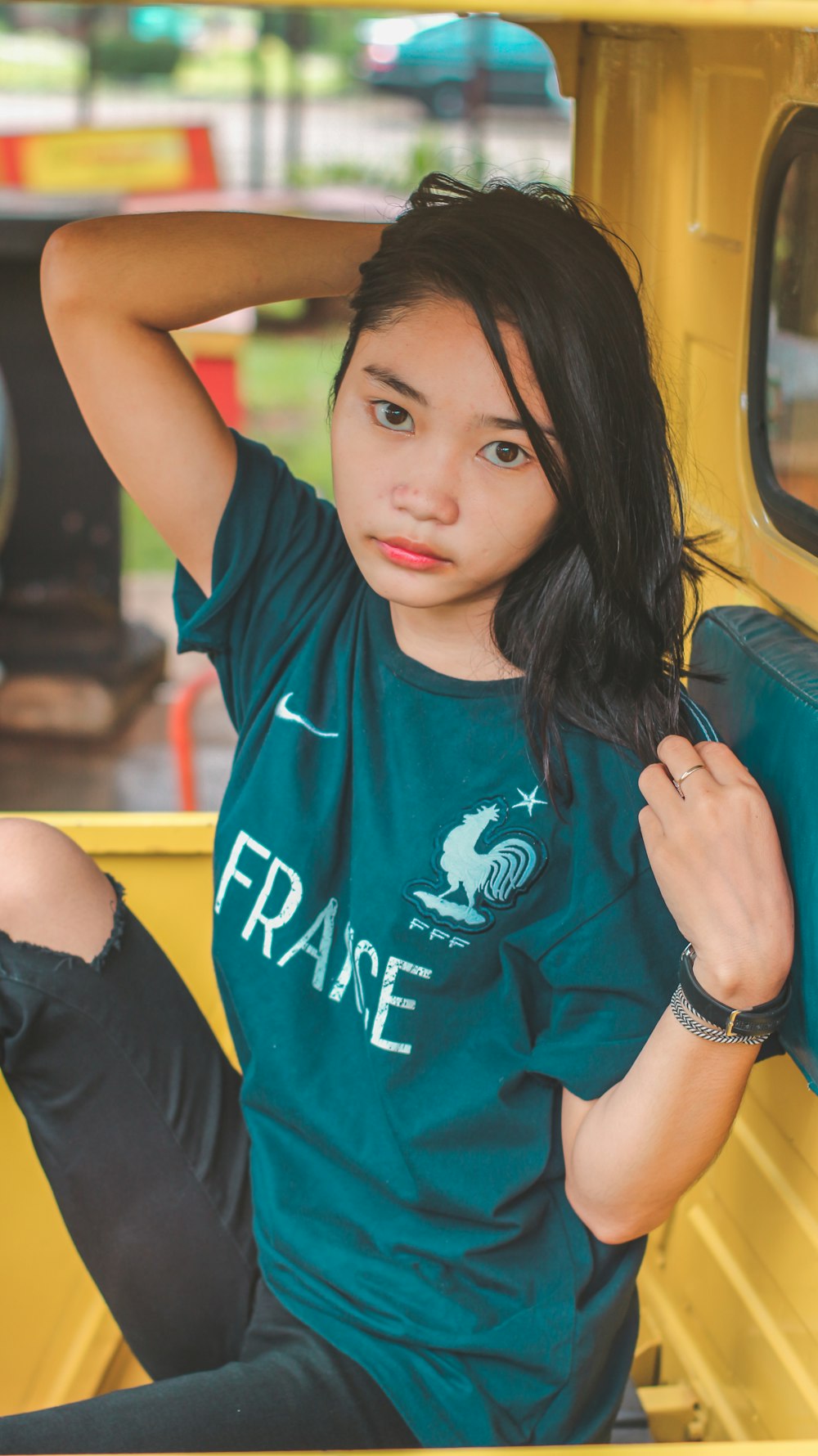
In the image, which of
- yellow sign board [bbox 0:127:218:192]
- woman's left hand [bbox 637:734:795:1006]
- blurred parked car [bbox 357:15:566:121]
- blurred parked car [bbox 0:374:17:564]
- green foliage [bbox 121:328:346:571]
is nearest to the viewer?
woman's left hand [bbox 637:734:795:1006]

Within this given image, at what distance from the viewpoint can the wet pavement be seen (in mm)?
4391

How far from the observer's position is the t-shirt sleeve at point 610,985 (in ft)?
3.84

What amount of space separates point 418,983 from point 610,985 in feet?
0.59

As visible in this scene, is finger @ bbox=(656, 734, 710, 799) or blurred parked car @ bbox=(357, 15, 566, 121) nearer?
finger @ bbox=(656, 734, 710, 799)

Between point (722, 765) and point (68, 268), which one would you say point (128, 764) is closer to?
point (68, 268)

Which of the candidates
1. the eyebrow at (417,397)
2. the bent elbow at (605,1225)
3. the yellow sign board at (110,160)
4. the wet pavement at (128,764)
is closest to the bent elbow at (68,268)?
the eyebrow at (417,397)

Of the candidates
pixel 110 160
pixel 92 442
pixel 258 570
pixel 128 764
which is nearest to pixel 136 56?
pixel 110 160

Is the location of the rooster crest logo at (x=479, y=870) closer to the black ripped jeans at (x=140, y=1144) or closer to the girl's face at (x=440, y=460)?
the girl's face at (x=440, y=460)

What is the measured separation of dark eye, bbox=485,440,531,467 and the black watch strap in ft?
1.35

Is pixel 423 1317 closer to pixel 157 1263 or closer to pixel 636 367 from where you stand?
pixel 157 1263

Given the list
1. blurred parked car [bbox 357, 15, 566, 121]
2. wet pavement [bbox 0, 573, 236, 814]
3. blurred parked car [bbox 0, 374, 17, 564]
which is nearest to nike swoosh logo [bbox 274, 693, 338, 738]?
wet pavement [bbox 0, 573, 236, 814]

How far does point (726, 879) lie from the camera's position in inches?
42.6

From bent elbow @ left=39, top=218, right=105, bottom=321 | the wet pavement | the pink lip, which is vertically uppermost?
bent elbow @ left=39, top=218, right=105, bottom=321

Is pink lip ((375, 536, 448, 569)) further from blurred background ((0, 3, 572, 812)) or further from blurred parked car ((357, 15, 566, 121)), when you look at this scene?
blurred parked car ((357, 15, 566, 121))
